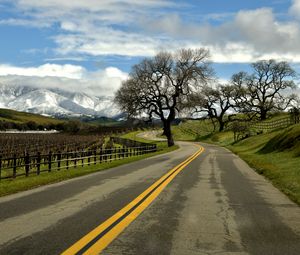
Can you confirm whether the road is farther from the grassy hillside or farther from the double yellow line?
the grassy hillside

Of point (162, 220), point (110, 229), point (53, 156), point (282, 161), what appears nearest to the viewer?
point (110, 229)

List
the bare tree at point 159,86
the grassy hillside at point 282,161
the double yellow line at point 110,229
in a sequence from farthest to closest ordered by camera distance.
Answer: the bare tree at point 159,86
the grassy hillside at point 282,161
the double yellow line at point 110,229

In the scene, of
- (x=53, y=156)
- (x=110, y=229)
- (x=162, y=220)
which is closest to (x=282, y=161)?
(x=162, y=220)

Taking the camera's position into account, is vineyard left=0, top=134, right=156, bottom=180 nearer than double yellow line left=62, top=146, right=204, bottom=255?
No

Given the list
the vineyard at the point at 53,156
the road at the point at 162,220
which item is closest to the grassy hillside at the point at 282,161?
the road at the point at 162,220

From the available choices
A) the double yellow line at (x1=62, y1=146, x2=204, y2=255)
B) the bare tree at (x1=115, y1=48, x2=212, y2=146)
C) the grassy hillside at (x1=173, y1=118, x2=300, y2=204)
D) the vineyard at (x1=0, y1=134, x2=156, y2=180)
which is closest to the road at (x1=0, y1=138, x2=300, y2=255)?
the double yellow line at (x1=62, y1=146, x2=204, y2=255)

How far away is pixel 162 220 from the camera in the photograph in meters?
8.67

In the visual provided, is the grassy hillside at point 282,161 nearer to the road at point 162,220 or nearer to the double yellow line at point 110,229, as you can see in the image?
the road at point 162,220

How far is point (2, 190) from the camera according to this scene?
13.6 metres

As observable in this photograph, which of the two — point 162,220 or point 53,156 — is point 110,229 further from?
point 53,156

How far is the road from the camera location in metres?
6.61

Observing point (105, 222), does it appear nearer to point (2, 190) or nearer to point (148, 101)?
point (2, 190)

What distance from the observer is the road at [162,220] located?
6613 mm

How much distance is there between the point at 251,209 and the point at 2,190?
7.98m
